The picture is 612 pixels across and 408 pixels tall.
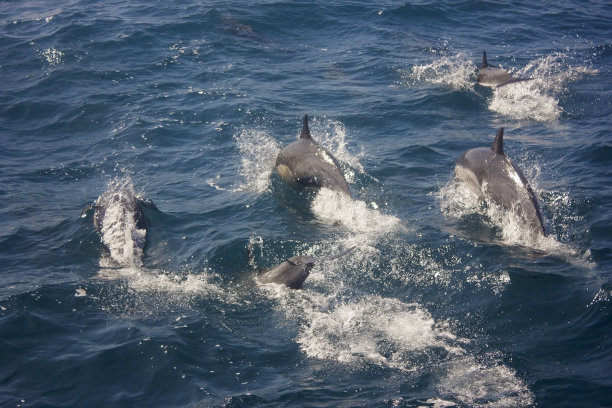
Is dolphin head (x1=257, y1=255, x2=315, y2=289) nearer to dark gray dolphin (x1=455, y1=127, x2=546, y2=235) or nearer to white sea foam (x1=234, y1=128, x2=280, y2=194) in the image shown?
white sea foam (x1=234, y1=128, x2=280, y2=194)

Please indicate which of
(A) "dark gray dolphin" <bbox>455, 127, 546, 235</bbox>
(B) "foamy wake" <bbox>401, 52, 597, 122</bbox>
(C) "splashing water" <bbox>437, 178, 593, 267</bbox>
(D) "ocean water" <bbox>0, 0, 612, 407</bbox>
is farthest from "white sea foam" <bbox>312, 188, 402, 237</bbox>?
(B) "foamy wake" <bbox>401, 52, 597, 122</bbox>

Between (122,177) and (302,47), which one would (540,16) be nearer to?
(302,47)

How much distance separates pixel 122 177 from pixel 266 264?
5718 millimetres

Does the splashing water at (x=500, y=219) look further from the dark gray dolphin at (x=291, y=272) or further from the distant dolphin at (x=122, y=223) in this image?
the distant dolphin at (x=122, y=223)

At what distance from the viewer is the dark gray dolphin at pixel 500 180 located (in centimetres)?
1159

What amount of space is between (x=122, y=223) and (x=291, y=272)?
13.7ft

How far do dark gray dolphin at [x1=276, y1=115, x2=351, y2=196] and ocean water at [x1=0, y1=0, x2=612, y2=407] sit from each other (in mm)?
352

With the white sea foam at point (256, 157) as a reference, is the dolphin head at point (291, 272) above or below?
below

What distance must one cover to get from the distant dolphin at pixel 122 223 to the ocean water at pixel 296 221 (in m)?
0.06

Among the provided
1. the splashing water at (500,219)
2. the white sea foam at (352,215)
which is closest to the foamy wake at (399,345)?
the white sea foam at (352,215)

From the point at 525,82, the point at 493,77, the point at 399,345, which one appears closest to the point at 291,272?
the point at 399,345

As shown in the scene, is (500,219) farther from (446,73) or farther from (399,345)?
(446,73)

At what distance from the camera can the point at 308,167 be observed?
13.9m

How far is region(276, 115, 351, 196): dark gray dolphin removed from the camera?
13555 mm
